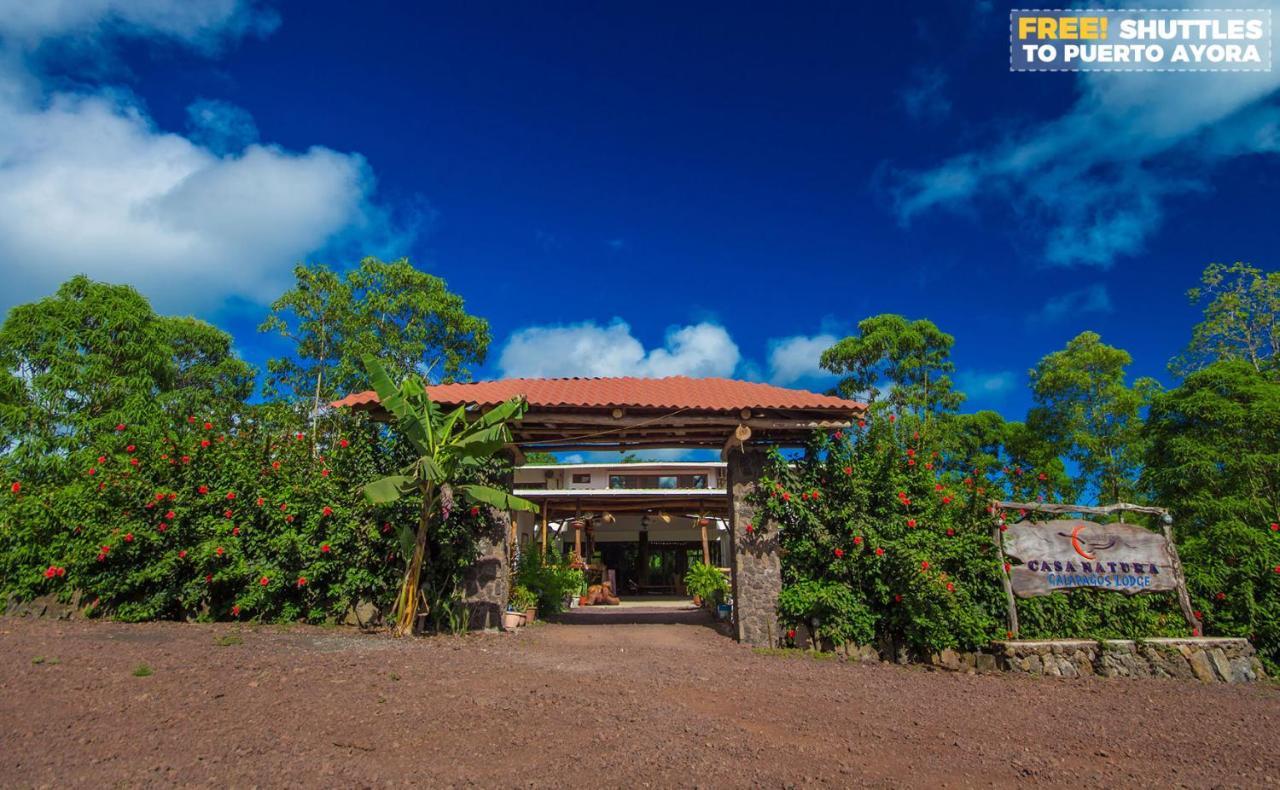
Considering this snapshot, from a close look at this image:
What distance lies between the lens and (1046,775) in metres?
4.19

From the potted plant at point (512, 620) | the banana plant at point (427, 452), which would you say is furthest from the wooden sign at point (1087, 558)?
the potted plant at point (512, 620)

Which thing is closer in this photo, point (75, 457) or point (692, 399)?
point (692, 399)

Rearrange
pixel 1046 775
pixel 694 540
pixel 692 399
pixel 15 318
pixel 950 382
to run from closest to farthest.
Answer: pixel 1046 775
pixel 692 399
pixel 15 318
pixel 950 382
pixel 694 540

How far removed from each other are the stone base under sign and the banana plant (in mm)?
6281

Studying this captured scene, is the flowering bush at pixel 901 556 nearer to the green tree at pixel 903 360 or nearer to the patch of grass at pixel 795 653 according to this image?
the patch of grass at pixel 795 653

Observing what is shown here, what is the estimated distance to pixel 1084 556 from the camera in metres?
8.40

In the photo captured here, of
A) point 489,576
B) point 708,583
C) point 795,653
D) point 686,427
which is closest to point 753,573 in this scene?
point 795,653

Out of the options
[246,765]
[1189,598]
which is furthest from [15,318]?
[1189,598]

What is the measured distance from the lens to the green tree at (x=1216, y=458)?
10.1 meters

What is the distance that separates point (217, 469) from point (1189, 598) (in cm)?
1296

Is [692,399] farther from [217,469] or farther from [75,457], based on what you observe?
[75,457]

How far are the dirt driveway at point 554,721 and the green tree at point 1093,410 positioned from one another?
41.8 ft

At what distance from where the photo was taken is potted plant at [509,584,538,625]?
11335 mm

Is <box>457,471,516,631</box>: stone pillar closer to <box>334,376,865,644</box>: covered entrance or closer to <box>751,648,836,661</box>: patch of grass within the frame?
<box>334,376,865,644</box>: covered entrance
